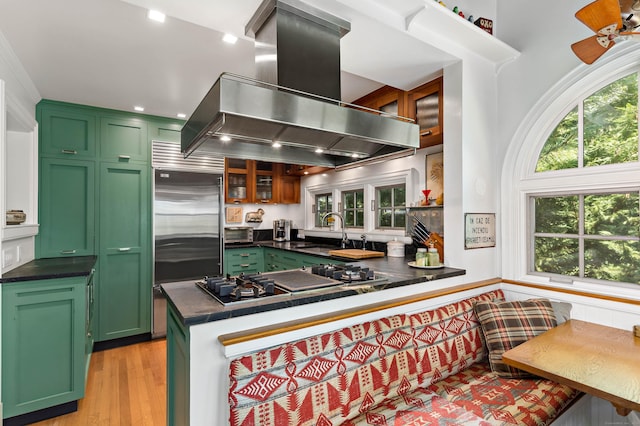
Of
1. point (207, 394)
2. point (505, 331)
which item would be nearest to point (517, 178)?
point (505, 331)

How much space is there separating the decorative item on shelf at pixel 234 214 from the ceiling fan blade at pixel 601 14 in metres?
4.16

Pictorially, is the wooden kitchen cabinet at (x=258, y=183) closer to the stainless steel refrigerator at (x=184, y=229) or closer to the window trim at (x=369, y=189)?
the window trim at (x=369, y=189)

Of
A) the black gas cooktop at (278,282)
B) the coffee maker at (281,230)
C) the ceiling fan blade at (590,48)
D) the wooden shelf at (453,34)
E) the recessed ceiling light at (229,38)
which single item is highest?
the wooden shelf at (453,34)

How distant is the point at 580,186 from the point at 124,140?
425 cm

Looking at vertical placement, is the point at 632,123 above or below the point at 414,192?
above

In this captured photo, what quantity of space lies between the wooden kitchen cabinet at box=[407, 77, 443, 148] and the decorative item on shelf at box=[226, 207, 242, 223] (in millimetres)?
2870

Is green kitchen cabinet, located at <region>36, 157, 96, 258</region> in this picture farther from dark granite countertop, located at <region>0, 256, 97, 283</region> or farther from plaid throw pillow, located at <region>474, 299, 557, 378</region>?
plaid throw pillow, located at <region>474, 299, 557, 378</region>

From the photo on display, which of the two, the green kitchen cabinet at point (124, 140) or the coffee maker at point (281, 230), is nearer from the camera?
the green kitchen cabinet at point (124, 140)

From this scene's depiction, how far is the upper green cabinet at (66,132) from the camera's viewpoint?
10.5ft

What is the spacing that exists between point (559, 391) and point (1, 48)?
397 centimetres

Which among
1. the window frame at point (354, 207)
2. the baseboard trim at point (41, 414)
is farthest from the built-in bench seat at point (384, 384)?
the window frame at point (354, 207)

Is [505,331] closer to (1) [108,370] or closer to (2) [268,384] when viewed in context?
(2) [268,384]

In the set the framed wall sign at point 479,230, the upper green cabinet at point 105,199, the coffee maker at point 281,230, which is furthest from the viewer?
the coffee maker at point 281,230

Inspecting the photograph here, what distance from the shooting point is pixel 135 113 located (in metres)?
3.65
